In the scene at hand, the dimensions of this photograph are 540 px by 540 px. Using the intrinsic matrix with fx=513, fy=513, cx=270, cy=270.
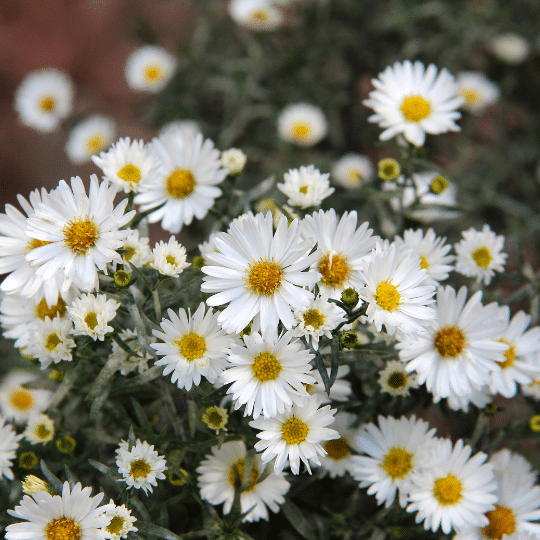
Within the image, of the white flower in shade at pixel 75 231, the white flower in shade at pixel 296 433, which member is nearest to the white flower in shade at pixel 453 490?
the white flower in shade at pixel 296 433

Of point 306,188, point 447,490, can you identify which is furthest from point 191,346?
point 447,490

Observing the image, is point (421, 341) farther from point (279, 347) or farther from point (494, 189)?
point (494, 189)

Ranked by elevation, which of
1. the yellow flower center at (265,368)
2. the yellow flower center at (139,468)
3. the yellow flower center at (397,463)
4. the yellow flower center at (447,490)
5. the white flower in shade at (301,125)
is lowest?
the yellow flower center at (139,468)

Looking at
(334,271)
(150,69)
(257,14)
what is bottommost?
(334,271)

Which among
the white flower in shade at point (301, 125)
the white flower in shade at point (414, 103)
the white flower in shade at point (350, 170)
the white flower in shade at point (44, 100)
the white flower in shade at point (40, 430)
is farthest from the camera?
the white flower in shade at point (44, 100)

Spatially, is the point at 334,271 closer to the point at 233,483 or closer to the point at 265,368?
the point at 265,368

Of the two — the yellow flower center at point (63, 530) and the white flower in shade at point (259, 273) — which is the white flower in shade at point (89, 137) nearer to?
the white flower in shade at point (259, 273)

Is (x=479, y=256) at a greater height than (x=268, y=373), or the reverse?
(x=479, y=256)
